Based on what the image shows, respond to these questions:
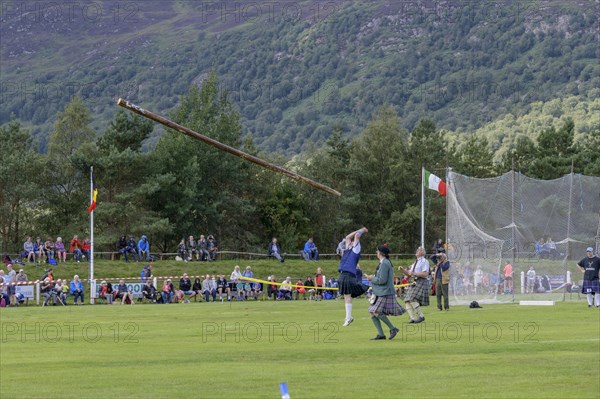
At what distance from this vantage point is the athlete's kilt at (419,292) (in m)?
23.2

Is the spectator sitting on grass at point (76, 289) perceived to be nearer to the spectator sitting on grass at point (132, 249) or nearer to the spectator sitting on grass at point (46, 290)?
the spectator sitting on grass at point (46, 290)

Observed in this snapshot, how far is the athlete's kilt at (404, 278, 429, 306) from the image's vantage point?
76.1 feet

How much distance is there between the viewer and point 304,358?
15945 mm

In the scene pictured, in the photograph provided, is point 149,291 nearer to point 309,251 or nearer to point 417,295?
point 309,251

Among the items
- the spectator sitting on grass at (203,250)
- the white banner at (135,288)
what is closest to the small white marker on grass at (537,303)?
the white banner at (135,288)

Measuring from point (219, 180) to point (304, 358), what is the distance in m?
60.8

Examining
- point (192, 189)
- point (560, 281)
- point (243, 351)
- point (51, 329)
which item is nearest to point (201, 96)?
point (192, 189)

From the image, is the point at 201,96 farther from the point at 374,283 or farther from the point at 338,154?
the point at 374,283

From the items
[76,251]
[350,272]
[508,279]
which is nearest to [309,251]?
[76,251]

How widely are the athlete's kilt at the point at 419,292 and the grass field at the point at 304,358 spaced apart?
0.52 metres

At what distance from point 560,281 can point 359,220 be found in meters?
51.1

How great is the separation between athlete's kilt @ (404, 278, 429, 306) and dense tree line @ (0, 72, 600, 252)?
3959cm

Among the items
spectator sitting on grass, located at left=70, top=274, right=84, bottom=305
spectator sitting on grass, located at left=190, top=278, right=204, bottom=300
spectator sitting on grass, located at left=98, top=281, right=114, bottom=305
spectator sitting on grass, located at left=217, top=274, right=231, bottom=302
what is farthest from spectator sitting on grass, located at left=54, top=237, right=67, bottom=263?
spectator sitting on grass, located at left=70, top=274, right=84, bottom=305

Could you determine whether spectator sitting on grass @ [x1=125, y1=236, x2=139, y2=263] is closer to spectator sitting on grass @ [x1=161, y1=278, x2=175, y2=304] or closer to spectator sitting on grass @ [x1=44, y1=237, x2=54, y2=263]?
spectator sitting on grass @ [x1=44, y1=237, x2=54, y2=263]
